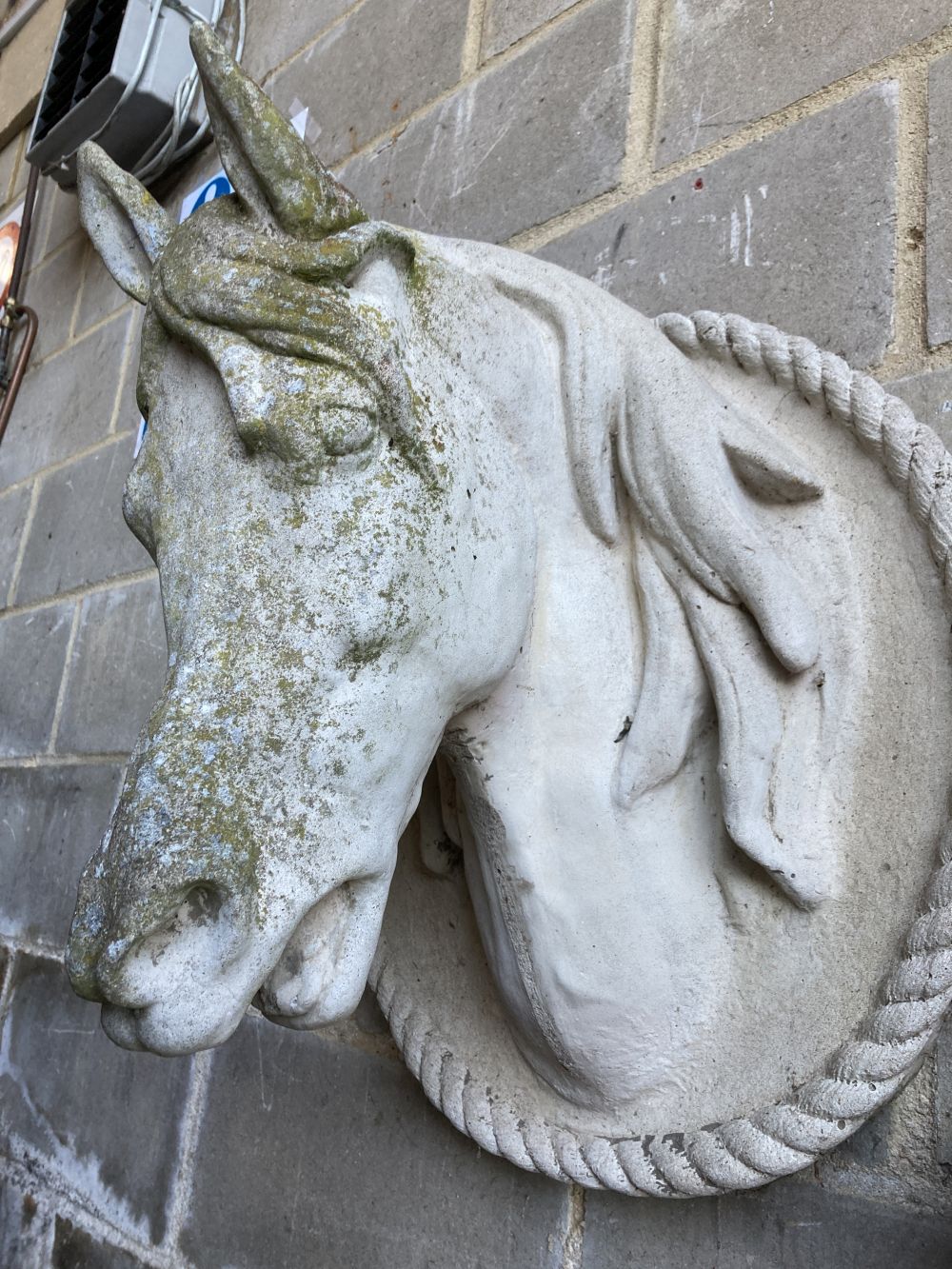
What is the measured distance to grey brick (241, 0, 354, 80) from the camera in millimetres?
1544

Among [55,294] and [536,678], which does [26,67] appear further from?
[536,678]

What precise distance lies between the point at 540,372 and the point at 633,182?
45 cm

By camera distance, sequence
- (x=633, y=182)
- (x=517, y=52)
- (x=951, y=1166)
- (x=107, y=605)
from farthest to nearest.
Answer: (x=107, y=605) < (x=517, y=52) < (x=633, y=182) < (x=951, y=1166)

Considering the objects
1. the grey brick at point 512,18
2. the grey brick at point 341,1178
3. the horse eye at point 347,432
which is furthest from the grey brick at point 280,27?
the grey brick at point 341,1178

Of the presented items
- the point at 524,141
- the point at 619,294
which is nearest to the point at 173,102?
the point at 524,141

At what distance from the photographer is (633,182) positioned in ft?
3.27

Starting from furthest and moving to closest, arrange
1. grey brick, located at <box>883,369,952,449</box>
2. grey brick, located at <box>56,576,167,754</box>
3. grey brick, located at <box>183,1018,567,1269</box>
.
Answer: grey brick, located at <box>56,576,167,754</box>
grey brick, located at <box>183,1018,567,1269</box>
grey brick, located at <box>883,369,952,449</box>

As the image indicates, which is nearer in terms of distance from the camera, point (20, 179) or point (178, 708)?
point (178, 708)

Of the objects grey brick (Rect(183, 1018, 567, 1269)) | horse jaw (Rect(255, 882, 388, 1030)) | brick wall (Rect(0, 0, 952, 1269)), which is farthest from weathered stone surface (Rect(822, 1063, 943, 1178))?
horse jaw (Rect(255, 882, 388, 1030))

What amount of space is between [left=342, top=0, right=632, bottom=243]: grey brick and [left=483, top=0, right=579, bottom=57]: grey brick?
28 millimetres

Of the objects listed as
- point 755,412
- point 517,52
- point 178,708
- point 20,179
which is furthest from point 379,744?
point 20,179

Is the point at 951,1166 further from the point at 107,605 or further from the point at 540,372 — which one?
the point at 107,605

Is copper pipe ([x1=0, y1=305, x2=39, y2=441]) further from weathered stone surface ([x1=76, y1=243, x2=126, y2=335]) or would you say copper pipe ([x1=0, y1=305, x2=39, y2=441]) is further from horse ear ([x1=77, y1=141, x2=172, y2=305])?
horse ear ([x1=77, y1=141, x2=172, y2=305])

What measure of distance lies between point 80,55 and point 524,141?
126 centimetres
